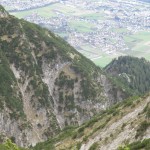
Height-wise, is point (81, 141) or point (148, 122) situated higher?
point (148, 122)

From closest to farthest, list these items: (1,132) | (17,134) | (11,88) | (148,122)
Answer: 1. (148,122)
2. (1,132)
3. (17,134)
4. (11,88)

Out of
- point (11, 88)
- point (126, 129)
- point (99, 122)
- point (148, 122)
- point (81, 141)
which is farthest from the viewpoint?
point (11, 88)

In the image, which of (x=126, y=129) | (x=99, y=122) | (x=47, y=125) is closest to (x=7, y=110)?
(x=47, y=125)

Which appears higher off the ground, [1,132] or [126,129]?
[126,129]

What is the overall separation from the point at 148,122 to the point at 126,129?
694cm

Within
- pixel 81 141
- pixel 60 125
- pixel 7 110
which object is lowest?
pixel 60 125

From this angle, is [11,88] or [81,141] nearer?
[81,141]

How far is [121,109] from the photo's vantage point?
72562 mm

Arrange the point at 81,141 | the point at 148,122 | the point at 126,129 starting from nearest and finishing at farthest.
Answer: the point at 148,122, the point at 126,129, the point at 81,141

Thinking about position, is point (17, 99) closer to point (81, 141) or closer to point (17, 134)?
point (17, 134)

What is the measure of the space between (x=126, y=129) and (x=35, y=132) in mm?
127423

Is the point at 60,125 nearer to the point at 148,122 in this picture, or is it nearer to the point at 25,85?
the point at 25,85

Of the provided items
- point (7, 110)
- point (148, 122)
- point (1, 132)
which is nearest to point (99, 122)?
point (148, 122)

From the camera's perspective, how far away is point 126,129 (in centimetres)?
5809
